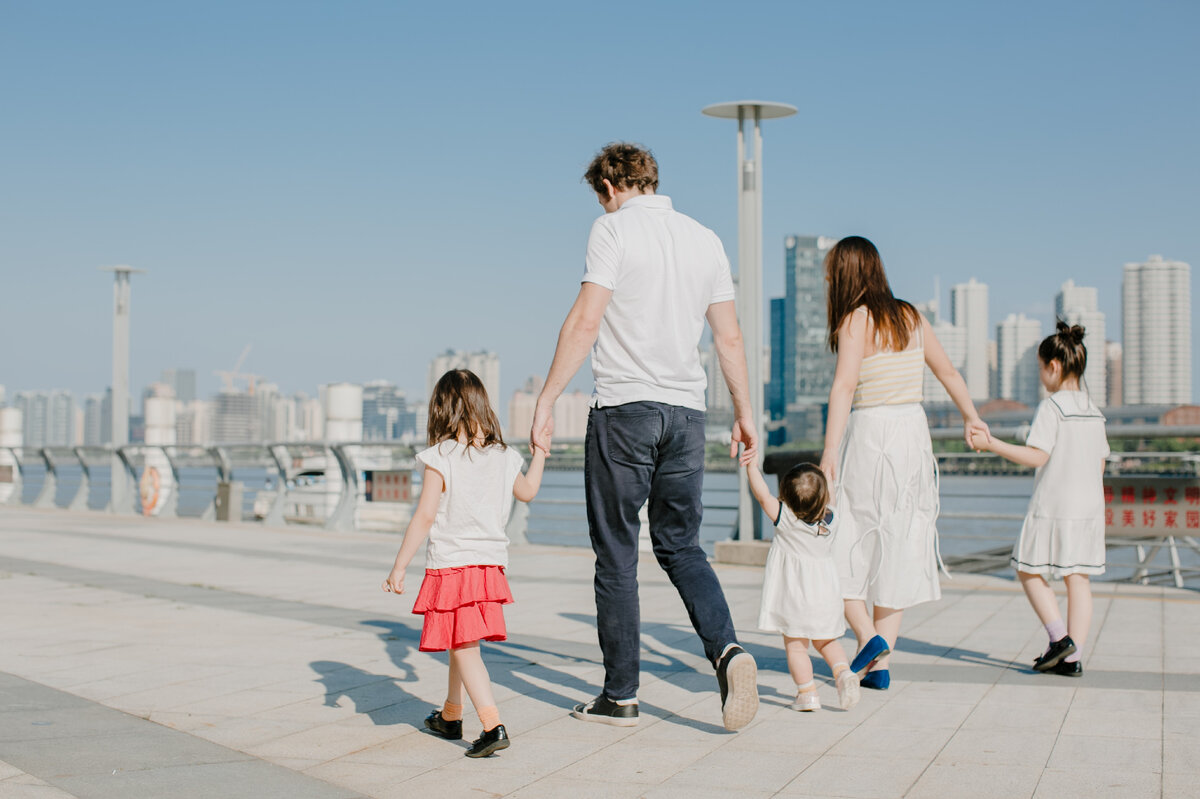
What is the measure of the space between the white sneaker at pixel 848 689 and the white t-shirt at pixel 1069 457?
1416 millimetres

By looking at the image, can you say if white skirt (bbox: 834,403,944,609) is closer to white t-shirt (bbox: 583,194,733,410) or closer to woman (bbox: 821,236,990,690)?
woman (bbox: 821,236,990,690)

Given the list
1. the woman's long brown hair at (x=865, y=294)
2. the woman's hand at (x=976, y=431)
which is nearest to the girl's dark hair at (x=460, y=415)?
the woman's long brown hair at (x=865, y=294)

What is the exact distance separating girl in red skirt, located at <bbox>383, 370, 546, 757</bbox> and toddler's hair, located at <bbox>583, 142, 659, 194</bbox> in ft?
2.89

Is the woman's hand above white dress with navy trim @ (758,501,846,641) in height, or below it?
above

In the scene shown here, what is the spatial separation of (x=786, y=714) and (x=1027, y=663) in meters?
1.56

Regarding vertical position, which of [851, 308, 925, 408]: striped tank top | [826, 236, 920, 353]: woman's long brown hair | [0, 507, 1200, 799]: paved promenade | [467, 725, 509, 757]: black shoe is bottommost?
[0, 507, 1200, 799]: paved promenade

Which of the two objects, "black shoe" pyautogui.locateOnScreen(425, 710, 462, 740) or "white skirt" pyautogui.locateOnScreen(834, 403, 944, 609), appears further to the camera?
"white skirt" pyautogui.locateOnScreen(834, 403, 944, 609)

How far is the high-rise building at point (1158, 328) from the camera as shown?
160 meters

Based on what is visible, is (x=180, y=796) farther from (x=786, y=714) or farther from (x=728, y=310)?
(x=728, y=310)

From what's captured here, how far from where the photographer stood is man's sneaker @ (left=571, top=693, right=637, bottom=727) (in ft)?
12.3

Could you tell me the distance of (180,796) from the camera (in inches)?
114

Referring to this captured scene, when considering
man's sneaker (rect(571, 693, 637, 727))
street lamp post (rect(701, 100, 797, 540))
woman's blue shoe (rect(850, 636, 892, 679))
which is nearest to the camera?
man's sneaker (rect(571, 693, 637, 727))

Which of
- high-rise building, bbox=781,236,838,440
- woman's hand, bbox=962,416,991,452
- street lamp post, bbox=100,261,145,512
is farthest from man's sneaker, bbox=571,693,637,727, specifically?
high-rise building, bbox=781,236,838,440

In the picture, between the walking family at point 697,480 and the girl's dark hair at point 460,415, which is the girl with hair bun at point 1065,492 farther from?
the girl's dark hair at point 460,415
